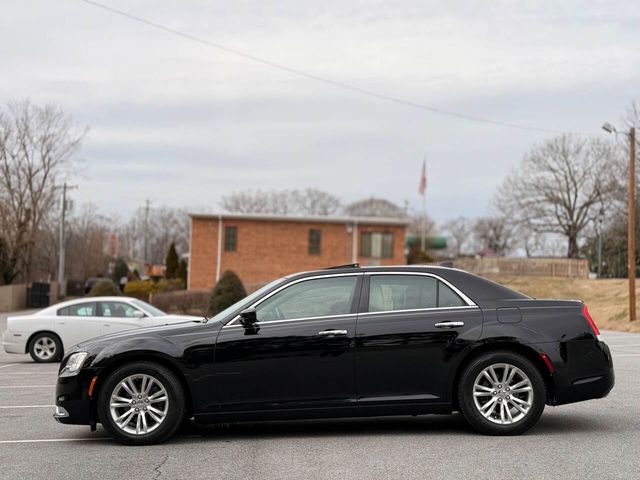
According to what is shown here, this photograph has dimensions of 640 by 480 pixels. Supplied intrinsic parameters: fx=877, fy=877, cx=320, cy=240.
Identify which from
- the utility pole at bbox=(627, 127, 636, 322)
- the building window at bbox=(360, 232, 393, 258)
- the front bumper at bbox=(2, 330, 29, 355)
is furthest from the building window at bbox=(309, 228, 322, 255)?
the front bumper at bbox=(2, 330, 29, 355)

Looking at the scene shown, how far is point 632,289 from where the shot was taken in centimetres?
3578

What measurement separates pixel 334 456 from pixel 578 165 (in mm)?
71743

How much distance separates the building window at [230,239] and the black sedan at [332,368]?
160 ft

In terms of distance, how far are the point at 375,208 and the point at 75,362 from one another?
111337 mm

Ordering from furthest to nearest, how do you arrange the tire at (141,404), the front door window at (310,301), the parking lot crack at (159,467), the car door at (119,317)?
the car door at (119,317) < the front door window at (310,301) < the tire at (141,404) < the parking lot crack at (159,467)

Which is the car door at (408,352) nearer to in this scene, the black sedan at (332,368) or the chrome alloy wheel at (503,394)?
the black sedan at (332,368)

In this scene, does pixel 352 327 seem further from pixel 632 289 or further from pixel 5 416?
pixel 632 289

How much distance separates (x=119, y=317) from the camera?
18.9 metres

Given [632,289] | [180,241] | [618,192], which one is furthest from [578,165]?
[180,241]

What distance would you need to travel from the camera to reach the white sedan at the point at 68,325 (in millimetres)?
18797

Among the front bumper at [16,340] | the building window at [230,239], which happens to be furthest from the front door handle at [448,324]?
the building window at [230,239]

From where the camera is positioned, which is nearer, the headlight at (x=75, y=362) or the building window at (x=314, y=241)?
the headlight at (x=75, y=362)

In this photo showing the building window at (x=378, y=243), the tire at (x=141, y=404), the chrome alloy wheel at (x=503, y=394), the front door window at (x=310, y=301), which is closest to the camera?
the tire at (x=141, y=404)

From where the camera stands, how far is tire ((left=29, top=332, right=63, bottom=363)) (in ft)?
62.1
